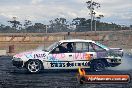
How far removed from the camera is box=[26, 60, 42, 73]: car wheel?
15.9 metres

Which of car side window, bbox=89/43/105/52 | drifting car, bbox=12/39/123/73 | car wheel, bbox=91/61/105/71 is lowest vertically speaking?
car wheel, bbox=91/61/105/71

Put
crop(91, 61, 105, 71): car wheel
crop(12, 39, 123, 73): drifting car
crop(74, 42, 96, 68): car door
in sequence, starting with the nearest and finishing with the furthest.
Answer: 1. crop(12, 39, 123, 73): drifting car
2. crop(74, 42, 96, 68): car door
3. crop(91, 61, 105, 71): car wheel

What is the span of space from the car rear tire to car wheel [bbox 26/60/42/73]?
243 cm

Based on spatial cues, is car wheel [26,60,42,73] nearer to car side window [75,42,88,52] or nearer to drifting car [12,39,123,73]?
drifting car [12,39,123,73]

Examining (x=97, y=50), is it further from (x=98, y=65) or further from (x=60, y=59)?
(x=60, y=59)

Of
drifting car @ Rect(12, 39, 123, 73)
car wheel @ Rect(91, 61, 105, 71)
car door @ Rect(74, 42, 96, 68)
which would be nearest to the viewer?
drifting car @ Rect(12, 39, 123, 73)

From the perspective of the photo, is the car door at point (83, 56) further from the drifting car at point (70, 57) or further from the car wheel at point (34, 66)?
the car wheel at point (34, 66)

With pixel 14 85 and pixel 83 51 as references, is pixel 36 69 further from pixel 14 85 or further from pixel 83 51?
pixel 14 85

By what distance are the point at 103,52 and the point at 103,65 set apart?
0.60m

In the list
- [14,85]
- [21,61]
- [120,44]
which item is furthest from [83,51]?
[120,44]

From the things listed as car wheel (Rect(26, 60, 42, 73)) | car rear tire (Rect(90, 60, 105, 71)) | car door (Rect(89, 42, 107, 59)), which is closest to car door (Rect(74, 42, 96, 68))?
car door (Rect(89, 42, 107, 59))

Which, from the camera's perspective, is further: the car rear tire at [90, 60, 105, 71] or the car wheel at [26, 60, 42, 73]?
the car rear tire at [90, 60, 105, 71]

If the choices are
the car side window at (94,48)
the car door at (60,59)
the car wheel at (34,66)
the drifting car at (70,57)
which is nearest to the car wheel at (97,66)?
the drifting car at (70,57)

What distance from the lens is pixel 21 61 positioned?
15.9 m
